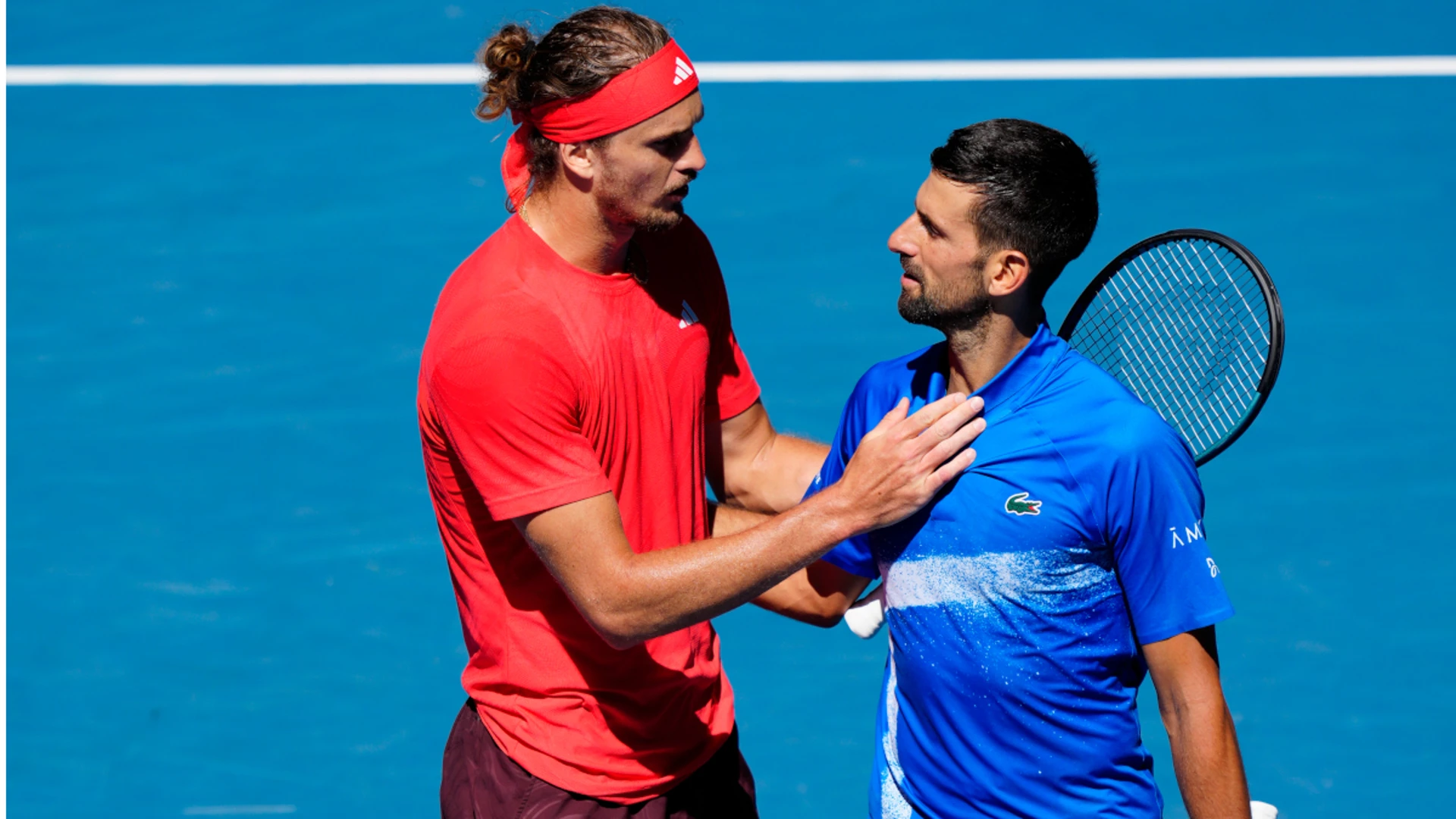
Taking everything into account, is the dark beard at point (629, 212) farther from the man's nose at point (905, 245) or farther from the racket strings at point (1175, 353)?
the racket strings at point (1175, 353)

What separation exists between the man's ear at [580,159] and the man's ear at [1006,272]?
3.00ft

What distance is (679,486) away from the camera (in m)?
3.46

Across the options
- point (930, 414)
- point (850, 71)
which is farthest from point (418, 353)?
point (930, 414)

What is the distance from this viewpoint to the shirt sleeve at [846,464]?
11.1ft

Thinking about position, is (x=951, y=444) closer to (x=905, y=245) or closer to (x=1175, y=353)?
(x=905, y=245)

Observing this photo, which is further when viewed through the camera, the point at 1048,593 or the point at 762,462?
the point at 762,462

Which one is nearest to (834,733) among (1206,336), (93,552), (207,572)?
(1206,336)

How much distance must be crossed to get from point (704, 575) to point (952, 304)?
0.78 metres

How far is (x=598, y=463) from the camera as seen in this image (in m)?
3.24

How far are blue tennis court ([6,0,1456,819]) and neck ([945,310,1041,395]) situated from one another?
2.56 m

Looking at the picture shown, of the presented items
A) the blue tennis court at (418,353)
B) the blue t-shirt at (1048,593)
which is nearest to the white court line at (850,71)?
the blue tennis court at (418,353)

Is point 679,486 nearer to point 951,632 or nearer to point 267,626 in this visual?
point 951,632

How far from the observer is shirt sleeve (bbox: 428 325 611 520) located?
3.10 meters

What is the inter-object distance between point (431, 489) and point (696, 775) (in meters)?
0.98
